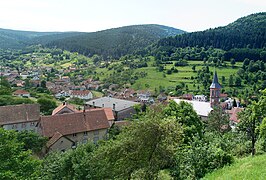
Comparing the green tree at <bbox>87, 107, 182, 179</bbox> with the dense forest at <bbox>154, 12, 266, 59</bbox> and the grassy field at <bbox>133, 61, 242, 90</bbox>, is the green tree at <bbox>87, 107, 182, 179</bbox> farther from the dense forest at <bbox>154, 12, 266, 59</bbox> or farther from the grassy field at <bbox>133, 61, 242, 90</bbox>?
the dense forest at <bbox>154, 12, 266, 59</bbox>

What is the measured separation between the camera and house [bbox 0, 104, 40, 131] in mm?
40531

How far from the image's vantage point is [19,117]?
1640 inches

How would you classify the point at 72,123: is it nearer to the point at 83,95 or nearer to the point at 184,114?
the point at 184,114

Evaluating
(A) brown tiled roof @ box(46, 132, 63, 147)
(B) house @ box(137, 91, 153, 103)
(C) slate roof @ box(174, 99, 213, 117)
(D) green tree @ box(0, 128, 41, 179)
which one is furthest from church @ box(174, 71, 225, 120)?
(D) green tree @ box(0, 128, 41, 179)

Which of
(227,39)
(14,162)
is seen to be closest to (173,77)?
(227,39)

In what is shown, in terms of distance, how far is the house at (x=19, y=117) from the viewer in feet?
133

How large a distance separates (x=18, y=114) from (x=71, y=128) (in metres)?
10.1

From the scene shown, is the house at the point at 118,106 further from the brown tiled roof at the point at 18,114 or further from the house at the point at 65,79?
the house at the point at 65,79

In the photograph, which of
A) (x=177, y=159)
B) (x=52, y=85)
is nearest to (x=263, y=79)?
(x=52, y=85)

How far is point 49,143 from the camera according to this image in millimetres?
34812

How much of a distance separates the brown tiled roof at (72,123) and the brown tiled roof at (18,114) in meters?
6.09

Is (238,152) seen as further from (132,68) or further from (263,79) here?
(132,68)

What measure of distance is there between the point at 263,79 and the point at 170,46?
60.5m

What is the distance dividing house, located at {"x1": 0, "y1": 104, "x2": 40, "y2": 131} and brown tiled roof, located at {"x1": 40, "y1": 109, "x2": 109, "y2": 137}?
430cm
